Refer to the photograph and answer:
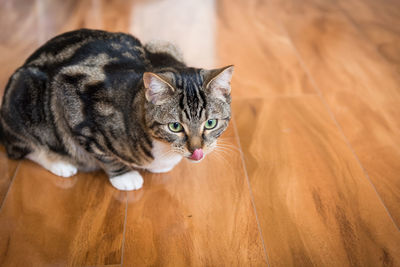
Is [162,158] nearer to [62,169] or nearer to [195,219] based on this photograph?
[195,219]

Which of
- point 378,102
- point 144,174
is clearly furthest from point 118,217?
point 378,102

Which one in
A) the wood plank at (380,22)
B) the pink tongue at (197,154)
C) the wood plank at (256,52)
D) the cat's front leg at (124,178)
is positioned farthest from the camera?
the wood plank at (380,22)

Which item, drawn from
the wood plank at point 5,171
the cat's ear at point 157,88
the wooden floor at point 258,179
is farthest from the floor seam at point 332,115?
the wood plank at point 5,171

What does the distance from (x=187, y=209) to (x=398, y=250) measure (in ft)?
2.50

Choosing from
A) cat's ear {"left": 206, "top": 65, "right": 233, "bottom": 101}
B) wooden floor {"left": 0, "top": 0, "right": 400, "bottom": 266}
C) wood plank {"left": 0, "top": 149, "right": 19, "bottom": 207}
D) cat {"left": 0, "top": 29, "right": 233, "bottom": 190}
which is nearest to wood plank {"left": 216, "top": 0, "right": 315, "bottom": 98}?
wooden floor {"left": 0, "top": 0, "right": 400, "bottom": 266}

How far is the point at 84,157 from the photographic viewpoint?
154cm

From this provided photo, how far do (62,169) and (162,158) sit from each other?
434 mm

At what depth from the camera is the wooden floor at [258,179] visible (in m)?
1.36

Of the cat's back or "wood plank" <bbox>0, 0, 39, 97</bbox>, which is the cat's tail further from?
"wood plank" <bbox>0, 0, 39, 97</bbox>

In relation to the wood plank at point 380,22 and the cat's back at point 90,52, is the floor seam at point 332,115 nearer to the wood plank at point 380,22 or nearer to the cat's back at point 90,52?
the wood plank at point 380,22

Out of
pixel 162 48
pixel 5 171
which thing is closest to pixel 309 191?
pixel 162 48

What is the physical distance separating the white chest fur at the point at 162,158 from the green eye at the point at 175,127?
0.28 ft

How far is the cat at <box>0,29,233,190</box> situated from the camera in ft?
4.09

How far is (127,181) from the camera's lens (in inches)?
59.9
